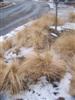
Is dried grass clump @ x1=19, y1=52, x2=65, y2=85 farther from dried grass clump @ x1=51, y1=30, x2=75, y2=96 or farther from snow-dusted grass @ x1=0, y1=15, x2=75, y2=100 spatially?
dried grass clump @ x1=51, y1=30, x2=75, y2=96

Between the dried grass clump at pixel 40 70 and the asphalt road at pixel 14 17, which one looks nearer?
the dried grass clump at pixel 40 70

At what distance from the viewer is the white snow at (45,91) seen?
500 centimetres

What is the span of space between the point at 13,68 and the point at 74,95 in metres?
1.32

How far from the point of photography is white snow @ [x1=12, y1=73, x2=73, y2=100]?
197 inches

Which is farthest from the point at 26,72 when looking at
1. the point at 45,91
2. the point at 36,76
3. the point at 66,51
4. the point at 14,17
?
the point at 14,17

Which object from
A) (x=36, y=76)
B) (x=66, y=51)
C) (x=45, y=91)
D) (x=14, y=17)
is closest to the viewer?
(x=45, y=91)

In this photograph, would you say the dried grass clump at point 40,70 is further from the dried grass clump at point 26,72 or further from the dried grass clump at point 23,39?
the dried grass clump at point 23,39

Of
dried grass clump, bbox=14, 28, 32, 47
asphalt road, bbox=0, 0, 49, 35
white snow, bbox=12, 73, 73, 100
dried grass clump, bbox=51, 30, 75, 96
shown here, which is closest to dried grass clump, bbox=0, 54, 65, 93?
white snow, bbox=12, 73, 73, 100

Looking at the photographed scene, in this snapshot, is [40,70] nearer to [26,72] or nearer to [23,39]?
[26,72]

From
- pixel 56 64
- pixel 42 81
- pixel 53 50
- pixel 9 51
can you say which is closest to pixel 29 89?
pixel 42 81

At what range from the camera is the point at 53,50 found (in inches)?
259

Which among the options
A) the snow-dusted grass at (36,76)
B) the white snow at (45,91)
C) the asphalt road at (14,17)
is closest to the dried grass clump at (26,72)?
the snow-dusted grass at (36,76)

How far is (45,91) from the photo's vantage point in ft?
16.9

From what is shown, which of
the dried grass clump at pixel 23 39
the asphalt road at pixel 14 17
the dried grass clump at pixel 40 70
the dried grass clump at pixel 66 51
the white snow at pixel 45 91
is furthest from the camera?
the asphalt road at pixel 14 17
